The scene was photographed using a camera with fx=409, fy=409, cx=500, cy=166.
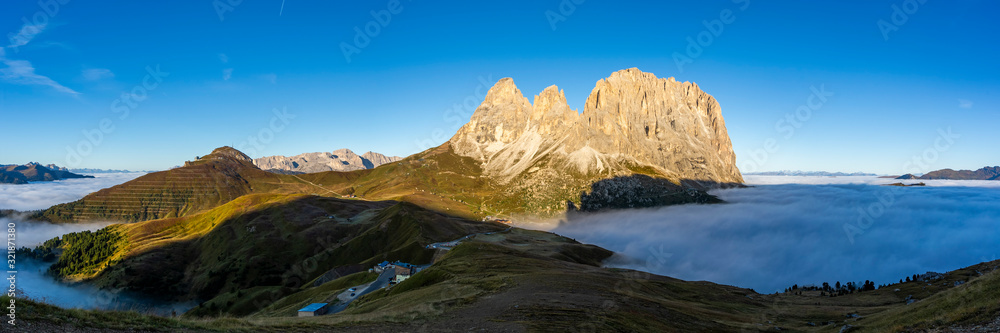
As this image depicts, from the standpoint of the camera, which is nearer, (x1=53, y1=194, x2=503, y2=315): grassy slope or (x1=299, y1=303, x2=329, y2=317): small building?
(x1=299, y1=303, x2=329, y2=317): small building

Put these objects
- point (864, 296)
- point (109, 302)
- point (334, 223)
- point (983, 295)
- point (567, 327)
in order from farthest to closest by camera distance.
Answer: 1. point (334, 223)
2. point (109, 302)
3. point (864, 296)
4. point (567, 327)
5. point (983, 295)

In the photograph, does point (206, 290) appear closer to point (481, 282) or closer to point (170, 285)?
point (170, 285)

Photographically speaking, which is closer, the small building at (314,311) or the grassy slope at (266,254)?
the small building at (314,311)

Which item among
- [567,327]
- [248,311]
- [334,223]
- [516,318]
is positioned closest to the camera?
[567,327]

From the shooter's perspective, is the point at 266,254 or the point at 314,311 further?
the point at 266,254

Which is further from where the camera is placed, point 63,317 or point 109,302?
point 109,302

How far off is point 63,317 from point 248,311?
4391 inches

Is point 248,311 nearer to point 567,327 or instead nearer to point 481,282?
point 481,282

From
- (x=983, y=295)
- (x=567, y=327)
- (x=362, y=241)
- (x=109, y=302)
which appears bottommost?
(x=109, y=302)

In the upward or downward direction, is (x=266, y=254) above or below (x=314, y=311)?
below

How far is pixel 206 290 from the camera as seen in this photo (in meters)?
154

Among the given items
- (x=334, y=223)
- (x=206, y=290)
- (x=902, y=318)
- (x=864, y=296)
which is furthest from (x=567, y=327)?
(x=334, y=223)

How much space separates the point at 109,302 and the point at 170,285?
18.2 m

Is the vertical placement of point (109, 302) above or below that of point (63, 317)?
below
